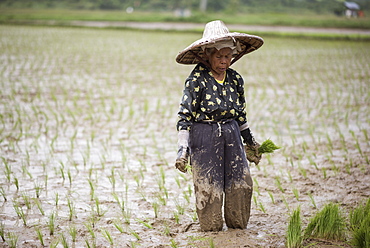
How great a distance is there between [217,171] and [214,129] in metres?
0.29

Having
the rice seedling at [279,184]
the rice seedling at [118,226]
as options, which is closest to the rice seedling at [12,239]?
the rice seedling at [118,226]

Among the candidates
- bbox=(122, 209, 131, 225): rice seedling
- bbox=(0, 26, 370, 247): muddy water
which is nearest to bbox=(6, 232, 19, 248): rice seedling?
bbox=(0, 26, 370, 247): muddy water

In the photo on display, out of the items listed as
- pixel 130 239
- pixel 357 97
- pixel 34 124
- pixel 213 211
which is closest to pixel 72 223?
pixel 130 239

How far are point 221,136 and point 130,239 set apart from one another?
0.95 m

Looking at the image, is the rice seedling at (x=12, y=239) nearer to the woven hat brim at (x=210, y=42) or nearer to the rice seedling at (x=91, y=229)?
the rice seedling at (x=91, y=229)

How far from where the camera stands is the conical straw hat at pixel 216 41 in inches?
111

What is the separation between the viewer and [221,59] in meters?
2.92

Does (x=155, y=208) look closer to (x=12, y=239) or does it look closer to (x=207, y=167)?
(x=207, y=167)

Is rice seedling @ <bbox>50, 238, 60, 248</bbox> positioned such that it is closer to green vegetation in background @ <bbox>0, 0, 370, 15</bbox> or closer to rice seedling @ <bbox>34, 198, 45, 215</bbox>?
rice seedling @ <bbox>34, 198, 45, 215</bbox>

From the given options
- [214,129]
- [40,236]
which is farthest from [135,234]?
[214,129]

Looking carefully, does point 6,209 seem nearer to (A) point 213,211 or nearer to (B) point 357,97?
(A) point 213,211

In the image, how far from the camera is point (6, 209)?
3502mm

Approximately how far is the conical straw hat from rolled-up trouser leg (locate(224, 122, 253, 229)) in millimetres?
528

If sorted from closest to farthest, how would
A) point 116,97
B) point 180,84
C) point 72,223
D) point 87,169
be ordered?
point 72,223 → point 87,169 → point 116,97 → point 180,84
